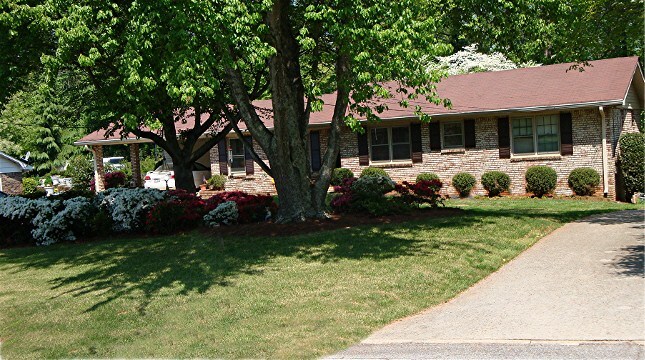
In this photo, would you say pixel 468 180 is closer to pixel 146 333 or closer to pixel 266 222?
pixel 266 222

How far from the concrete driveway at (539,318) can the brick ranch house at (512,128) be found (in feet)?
41.1

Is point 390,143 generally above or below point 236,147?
below

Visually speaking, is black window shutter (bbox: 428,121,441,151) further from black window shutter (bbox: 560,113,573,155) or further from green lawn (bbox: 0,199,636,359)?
green lawn (bbox: 0,199,636,359)

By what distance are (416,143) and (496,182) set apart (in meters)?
3.39

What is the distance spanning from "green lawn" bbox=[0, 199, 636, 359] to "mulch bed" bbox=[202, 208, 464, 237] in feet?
1.54

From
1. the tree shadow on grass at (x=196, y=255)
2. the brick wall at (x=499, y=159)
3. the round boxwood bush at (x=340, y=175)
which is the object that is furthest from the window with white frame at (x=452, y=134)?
the tree shadow on grass at (x=196, y=255)

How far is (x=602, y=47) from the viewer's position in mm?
16625

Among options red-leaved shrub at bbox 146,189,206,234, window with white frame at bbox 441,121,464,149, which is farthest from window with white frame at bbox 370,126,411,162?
red-leaved shrub at bbox 146,189,206,234

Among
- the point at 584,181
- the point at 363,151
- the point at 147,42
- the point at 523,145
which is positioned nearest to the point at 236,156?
the point at 363,151

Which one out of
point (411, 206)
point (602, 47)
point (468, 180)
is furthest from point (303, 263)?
point (468, 180)

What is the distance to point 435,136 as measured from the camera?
2497cm

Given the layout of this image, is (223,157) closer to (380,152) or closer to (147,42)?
(380,152)

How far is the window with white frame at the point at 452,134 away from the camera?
2475cm

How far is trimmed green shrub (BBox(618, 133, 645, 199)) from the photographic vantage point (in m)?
21.8
